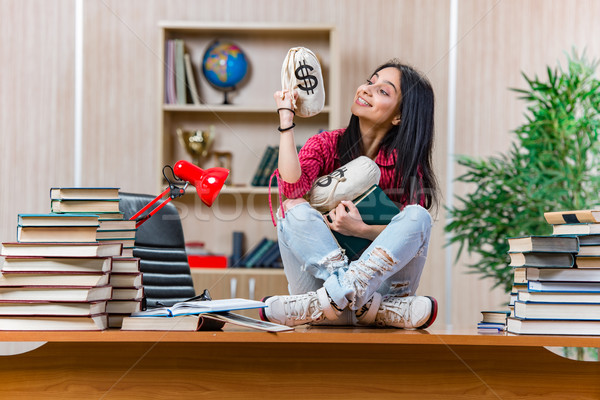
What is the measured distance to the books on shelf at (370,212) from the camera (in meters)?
1.47

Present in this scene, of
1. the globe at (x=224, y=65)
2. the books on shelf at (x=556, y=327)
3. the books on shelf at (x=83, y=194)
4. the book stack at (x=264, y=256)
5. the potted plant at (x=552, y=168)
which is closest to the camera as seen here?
the books on shelf at (x=556, y=327)

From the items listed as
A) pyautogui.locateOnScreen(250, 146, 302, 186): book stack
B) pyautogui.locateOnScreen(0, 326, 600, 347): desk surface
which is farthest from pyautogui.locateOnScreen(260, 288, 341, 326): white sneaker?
pyautogui.locateOnScreen(250, 146, 302, 186): book stack

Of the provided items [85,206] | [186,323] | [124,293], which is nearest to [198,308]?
[186,323]

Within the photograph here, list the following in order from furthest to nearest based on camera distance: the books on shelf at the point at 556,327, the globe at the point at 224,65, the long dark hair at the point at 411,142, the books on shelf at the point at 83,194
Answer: the globe at the point at 224,65 → the long dark hair at the point at 411,142 → the books on shelf at the point at 83,194 → the books on shelf at the point at 556,327

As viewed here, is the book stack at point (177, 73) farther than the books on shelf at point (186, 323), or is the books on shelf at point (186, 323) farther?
the book stack at point (177, 73)

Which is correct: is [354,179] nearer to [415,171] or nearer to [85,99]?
[415,171]

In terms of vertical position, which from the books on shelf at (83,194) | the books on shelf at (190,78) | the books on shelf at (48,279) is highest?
the books on shelf at (190,78)

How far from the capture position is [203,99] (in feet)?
11.8

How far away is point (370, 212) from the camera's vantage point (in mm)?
1493

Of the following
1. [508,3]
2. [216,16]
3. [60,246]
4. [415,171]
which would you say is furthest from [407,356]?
[508,3]

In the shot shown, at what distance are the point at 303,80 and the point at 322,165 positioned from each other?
27cm

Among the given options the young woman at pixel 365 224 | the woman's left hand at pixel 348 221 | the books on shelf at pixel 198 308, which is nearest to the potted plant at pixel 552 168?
the young woman at pixel 365 224

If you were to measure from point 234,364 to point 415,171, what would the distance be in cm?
70

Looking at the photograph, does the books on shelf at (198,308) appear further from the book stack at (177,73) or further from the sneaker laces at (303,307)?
the book stack at (177,73)
